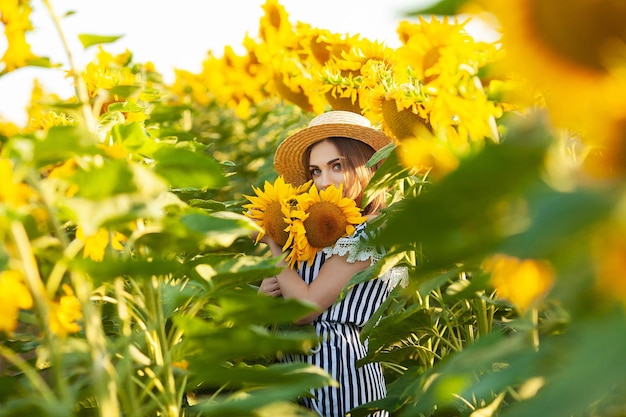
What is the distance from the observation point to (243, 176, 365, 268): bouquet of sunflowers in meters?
2.15

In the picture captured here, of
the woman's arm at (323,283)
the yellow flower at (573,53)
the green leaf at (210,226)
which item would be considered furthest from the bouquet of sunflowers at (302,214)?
the yellow flower at (573,53)

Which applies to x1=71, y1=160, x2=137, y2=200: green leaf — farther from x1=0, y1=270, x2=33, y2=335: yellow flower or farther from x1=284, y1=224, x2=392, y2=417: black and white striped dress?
x1=284, y1=224, x2=392, y2=417: black and white striped dress

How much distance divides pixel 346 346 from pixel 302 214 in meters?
0.43

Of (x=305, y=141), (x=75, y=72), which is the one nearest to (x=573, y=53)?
(x=75, y=72)

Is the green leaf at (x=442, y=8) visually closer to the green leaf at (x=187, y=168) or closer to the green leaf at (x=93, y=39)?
the green leaf at (x=187, y=168)

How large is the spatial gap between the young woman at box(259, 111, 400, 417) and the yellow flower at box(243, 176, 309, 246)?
57 mm

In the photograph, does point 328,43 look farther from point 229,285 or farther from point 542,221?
point 542,221

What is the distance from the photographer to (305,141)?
8.54 feet

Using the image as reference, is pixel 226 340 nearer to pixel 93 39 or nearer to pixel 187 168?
pixel 187 168

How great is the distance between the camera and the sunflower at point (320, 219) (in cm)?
215

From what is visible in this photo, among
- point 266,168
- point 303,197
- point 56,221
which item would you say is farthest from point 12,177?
point 266,168

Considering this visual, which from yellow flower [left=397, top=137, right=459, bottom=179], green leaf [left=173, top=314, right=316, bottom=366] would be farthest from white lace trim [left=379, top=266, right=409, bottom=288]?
green leaf [left=173, top=314, right=316, bottom=366]

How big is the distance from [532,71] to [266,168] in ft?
11.3

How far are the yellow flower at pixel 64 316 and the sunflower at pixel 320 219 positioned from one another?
1062 mm
